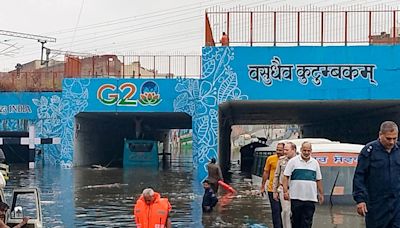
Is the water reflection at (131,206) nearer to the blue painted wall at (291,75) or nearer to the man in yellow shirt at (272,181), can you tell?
the man in yellow shirt at (272,181)

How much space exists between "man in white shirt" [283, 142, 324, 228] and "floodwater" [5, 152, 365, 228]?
367 cm

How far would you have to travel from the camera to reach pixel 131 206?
706 inches

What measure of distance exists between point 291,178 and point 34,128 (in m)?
30.7

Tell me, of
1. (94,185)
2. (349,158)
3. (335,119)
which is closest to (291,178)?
(349,158)

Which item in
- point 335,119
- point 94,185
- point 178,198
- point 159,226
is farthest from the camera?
point 335,119

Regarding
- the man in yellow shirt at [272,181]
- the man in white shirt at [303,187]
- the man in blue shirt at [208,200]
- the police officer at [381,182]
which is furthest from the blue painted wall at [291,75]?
the police officer at [381,182]

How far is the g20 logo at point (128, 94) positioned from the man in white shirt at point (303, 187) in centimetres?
2563

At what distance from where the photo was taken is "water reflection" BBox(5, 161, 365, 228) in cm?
1468

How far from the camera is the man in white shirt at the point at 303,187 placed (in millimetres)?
10070

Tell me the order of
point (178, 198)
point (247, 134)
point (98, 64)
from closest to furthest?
point (178, 198), point (98, 64), point (247, 134)

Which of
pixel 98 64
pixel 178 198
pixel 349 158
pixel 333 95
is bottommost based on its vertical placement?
pixel 178 198

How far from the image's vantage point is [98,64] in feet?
125

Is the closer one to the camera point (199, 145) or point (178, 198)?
point (178, 198)

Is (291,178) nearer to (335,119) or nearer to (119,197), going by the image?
(119,197)
